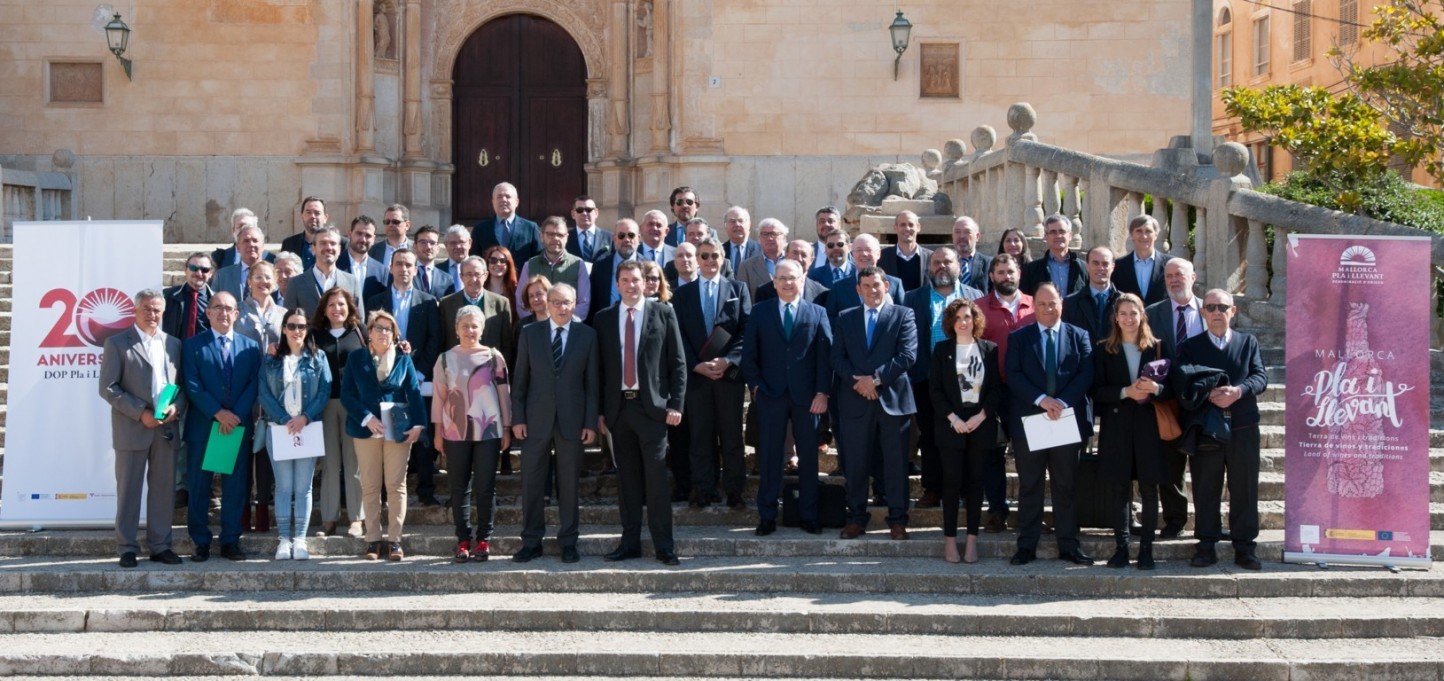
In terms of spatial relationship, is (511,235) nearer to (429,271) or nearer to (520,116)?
(429,271)

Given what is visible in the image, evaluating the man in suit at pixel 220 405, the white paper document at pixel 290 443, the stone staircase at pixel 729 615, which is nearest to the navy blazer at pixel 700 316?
the stone staircase at pixel 729 615

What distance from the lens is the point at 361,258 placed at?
35.3 ft

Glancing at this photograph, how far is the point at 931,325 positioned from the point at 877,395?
0.76 m

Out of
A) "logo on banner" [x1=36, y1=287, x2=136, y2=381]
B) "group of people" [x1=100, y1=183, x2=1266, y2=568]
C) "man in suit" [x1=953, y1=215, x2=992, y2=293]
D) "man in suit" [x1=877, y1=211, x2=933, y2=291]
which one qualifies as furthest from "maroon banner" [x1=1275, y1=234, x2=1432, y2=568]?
"logo on banner" [x1=36, y1=287, x2=136, y2=381]

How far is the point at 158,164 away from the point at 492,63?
4256mm

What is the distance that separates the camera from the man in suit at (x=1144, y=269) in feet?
34.0

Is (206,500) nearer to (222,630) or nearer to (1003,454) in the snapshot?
(222,630)

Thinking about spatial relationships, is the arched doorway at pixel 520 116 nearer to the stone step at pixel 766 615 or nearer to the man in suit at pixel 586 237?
the man in suit at pixel 586 237

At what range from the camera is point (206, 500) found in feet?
31.3

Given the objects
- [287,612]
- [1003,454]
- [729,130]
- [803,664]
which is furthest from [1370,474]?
[729,130]

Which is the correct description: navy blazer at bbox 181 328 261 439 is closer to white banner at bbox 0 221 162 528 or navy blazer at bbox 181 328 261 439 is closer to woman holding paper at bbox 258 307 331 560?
woman holding paper at bbox 258 307 331 560

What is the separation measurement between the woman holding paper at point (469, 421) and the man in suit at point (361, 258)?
1.47m

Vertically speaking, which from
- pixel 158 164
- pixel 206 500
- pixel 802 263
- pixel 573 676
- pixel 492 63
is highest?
pixel 492 63

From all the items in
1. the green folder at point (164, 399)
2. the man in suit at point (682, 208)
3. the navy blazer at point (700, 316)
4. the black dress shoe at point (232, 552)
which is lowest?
the black dress shoe at point (232, 552)
